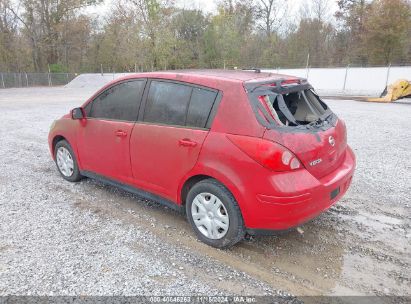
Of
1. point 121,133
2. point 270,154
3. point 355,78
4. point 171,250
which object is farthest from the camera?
point 355,78

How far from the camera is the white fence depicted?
25344 mm

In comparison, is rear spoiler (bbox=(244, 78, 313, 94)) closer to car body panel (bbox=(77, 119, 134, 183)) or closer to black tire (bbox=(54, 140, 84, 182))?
car body panel (bbox=(77, 119, 134, 183))

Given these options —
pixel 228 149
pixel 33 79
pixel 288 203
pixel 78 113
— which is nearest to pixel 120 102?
pixel 78 113

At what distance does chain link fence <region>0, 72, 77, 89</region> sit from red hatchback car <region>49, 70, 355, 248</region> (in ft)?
125

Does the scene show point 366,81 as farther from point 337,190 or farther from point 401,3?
point 337,190

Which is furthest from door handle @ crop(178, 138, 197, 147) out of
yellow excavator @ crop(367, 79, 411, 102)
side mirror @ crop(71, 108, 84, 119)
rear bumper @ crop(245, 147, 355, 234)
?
yellow excavator @ crop(367, 79, 411, 102)

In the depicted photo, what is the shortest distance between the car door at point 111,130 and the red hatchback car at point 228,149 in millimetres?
18

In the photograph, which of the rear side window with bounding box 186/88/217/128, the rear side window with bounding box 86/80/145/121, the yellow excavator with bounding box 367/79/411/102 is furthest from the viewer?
the yellow excavator with bounding box 367/79/411/102

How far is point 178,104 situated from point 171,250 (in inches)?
57.9

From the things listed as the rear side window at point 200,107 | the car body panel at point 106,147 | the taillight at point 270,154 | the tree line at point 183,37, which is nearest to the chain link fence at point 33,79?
the tree line at point 183,37

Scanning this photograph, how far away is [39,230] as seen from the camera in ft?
12.5

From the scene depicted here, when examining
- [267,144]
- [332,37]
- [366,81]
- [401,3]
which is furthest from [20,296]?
[332,37]

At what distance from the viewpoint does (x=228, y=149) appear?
312 centimetres

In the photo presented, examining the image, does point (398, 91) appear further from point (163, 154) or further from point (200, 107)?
point (163, 154)
